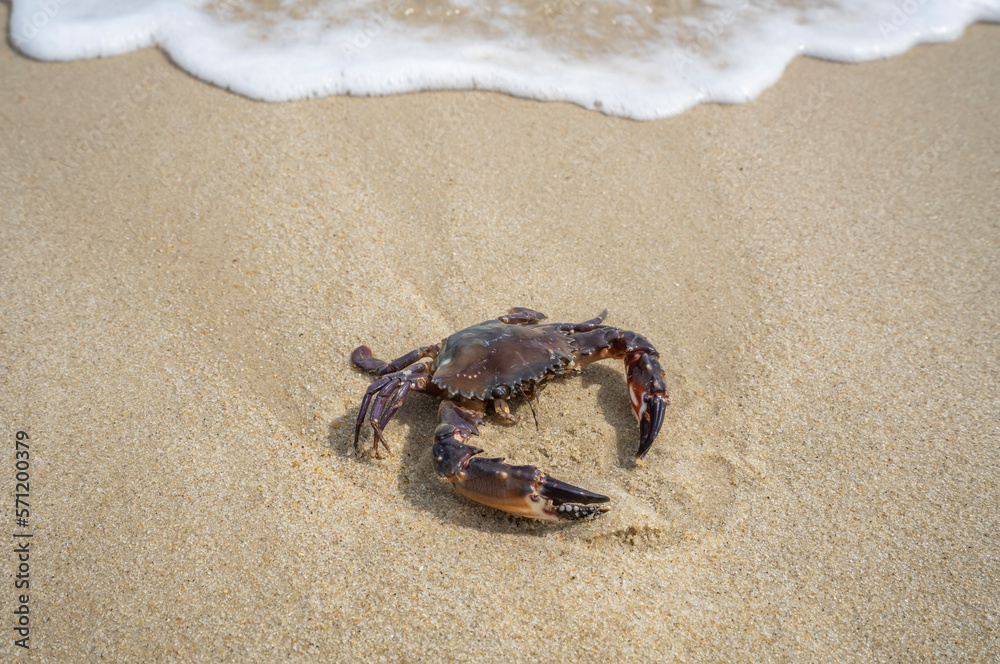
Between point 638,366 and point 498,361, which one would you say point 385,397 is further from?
point 638,366

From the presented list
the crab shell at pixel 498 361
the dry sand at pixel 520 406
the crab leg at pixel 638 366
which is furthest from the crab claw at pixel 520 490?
the crab leg at pixel 638 366

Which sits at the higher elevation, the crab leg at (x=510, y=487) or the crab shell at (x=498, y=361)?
the crab shell at (x=498, y=361)

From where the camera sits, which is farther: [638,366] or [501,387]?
[638,366]

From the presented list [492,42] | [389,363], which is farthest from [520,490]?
[492,42]

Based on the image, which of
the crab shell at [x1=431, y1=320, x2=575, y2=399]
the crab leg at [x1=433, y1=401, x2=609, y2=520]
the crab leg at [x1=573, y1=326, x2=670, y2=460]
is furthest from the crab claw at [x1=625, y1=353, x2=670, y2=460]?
the crab leg at [x1=433, y1=401, x2=609, y2=520]

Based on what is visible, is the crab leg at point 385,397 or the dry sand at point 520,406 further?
the crab leg at point 385,397

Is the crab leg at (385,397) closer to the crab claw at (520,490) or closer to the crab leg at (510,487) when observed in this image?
the crab leg at (510,487)

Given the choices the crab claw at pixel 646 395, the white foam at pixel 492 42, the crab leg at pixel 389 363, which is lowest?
the crab leg at pixel 389 363

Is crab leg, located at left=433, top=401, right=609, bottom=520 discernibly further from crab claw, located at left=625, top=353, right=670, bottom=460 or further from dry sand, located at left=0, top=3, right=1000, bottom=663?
crab claw, located at left=625, top=353, right=670, bottom=460
